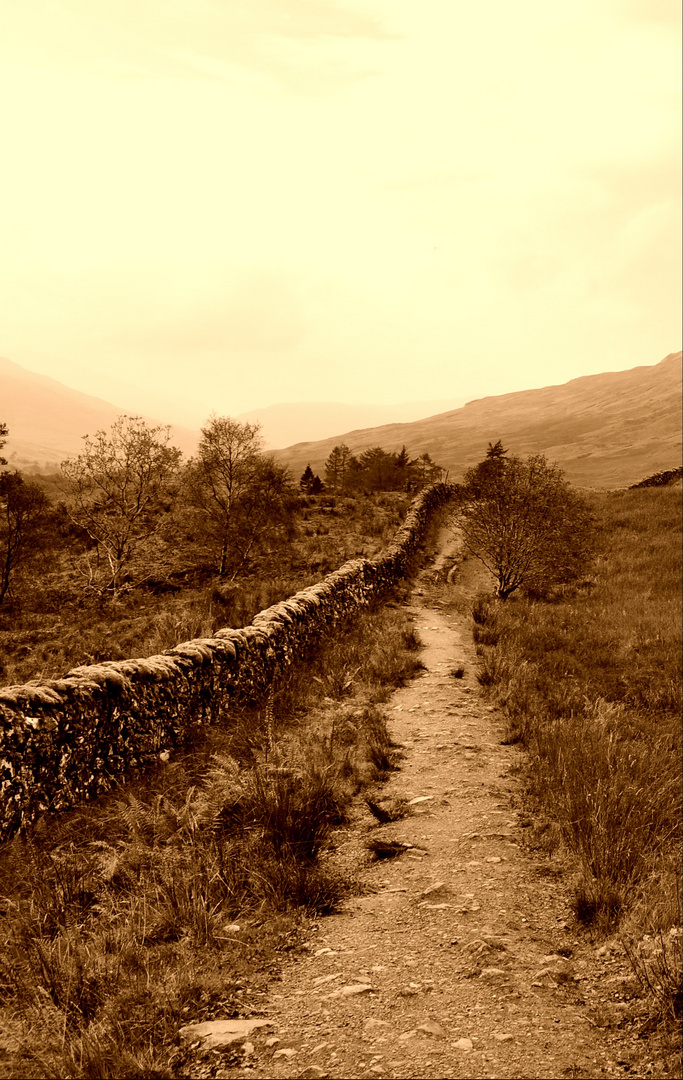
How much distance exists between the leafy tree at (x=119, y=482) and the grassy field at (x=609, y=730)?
14583 mm

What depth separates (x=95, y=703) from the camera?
7176 millimetres

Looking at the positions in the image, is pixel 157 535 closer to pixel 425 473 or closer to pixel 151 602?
pixel 151 602

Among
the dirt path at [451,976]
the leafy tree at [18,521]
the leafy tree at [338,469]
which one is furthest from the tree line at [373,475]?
the dirt path at [451,976]

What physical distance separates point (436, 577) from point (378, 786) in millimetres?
15291

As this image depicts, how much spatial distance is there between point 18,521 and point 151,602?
7.30m

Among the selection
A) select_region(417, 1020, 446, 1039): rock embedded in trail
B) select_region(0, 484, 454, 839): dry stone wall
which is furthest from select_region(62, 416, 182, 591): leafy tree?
select_region(417, 1020, 446, 1039): rock embedded in trail

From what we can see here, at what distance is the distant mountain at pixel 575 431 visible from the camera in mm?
82062

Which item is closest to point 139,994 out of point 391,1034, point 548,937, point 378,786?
point 391,1034

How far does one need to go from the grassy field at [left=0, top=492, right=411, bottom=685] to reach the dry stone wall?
4664mm

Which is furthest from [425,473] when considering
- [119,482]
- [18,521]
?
[18,521]

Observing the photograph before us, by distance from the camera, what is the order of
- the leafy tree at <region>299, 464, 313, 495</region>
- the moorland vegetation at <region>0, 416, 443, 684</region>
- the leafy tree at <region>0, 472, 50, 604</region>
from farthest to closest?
the leafy tree at <region>299, 464, 313, 495</region>
the leafy tree at <region>0, 472, 50, 604</region>
the moorland vegetation at <region>0, 416, 443, 684</region>

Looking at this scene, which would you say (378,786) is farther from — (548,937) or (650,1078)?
(650,1078)

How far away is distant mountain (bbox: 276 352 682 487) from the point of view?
82062 mm

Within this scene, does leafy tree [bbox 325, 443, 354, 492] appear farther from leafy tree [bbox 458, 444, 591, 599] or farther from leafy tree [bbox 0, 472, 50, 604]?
leafy tree [bbox 458, 444, 591, 599]
